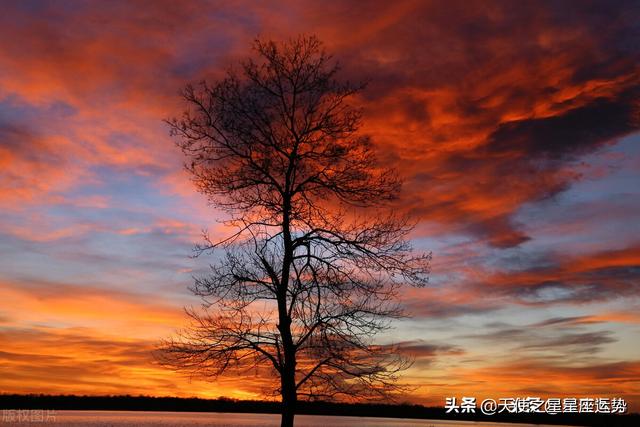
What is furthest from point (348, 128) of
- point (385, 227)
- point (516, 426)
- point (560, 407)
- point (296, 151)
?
point (516, 426)

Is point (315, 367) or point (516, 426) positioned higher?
point (315, 367)

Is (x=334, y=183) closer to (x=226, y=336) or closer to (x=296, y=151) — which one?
(x=296, y=151)

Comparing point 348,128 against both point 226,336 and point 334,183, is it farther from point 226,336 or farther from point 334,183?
point 226,336

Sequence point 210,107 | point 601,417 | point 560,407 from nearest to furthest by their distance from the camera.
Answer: point 210,107 → point 560,407 → point 601,417

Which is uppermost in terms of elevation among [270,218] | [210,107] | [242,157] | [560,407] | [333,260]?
[210,107]

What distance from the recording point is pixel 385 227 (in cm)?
1809

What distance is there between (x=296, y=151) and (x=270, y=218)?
2.09 m

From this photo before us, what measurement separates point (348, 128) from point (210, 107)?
409 centimetres

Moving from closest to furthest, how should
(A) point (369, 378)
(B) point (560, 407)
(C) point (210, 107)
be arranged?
1. (A) point (369, 378)
2. (C) point (210, 107)
3. (B) point (560, 407)

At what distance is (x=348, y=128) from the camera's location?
1859cm

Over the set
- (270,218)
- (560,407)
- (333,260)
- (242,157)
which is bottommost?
(560,407)

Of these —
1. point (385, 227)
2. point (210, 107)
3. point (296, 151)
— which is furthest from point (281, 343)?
point (210, 107)

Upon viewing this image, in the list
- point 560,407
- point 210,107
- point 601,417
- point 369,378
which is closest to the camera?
point 369,378

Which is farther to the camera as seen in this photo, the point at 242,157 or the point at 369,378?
the point at 242,157
